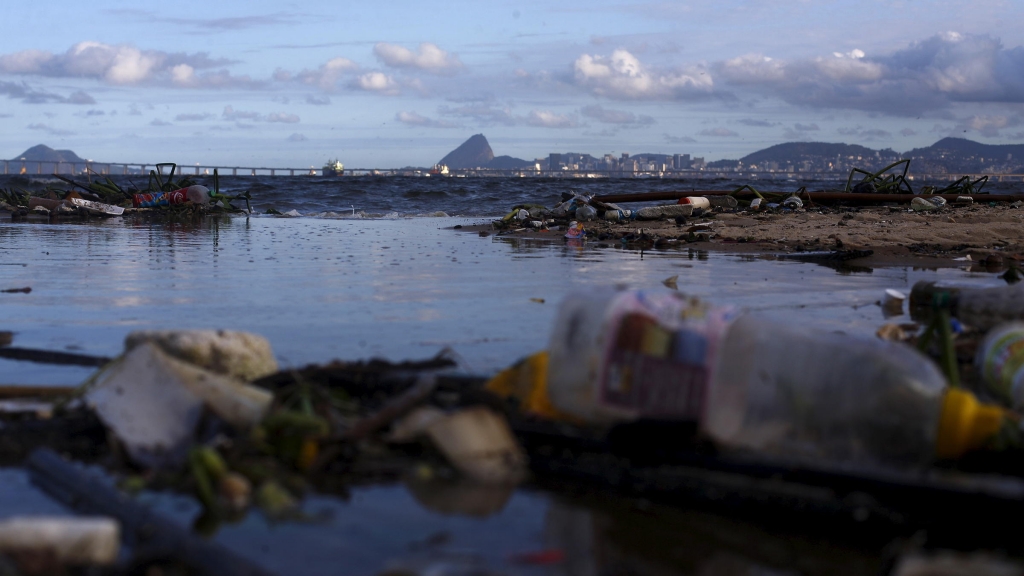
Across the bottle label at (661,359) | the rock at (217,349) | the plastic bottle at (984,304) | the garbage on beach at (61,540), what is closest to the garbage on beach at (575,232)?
the plastic bottle at (984,304)

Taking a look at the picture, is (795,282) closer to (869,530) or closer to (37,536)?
(869,530)

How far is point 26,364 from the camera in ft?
9.37

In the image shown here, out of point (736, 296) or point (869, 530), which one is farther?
point (736, 296)

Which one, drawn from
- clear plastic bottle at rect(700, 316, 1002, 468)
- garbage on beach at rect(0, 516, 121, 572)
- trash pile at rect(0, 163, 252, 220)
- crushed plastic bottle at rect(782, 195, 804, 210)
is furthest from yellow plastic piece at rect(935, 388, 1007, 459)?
trash pile at rect(0, 163, 252, 220)

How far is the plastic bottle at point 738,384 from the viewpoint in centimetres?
179

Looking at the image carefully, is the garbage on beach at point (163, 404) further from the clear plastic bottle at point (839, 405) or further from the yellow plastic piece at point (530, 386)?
the clear plastic bottle at point (839, 405)

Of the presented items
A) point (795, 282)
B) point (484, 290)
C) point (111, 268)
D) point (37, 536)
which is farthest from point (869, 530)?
point (111, 268)

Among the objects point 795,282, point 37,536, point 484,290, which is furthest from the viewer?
point 795,282

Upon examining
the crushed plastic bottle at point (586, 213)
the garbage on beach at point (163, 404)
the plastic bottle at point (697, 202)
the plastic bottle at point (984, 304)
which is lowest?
the garbage on beach at point (163, 404)

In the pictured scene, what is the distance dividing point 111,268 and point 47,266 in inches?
20.3

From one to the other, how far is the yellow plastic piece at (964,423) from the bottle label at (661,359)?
452mm

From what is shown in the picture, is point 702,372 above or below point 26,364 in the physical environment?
above

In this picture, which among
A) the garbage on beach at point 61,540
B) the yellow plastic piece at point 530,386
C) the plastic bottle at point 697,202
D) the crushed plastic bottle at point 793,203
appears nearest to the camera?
A: the garbage on beach at point 61,540

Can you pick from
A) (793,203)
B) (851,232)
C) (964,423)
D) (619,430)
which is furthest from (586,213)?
(964,423)
